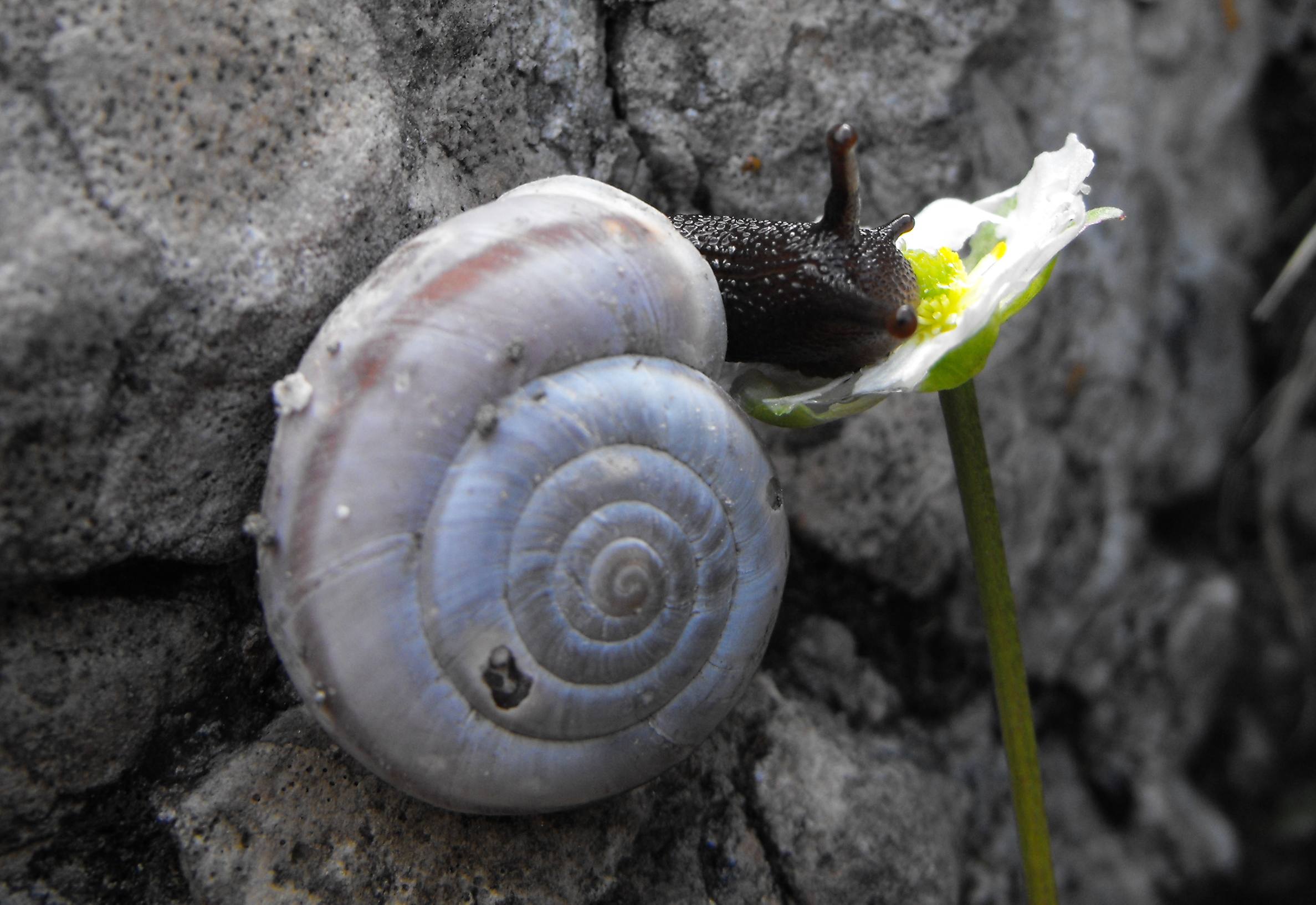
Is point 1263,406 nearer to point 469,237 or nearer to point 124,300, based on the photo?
point 469,237

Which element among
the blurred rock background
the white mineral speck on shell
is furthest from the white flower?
the white mineral speck on shell

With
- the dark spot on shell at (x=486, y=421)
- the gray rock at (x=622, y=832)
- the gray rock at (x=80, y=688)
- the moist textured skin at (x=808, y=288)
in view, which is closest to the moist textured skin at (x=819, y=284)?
the moist textured skin at (x=808, y=288)

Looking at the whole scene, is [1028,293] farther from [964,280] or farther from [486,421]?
[486,421]

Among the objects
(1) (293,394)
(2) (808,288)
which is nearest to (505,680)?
(1) (293,394)

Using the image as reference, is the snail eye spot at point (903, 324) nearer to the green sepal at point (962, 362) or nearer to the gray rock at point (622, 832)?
the green sepal at point (962, 362)

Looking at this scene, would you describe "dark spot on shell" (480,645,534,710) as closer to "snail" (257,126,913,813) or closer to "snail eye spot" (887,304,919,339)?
"snail" (257,126,913,813)

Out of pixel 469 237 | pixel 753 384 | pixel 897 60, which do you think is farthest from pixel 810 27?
pixel 469 237
